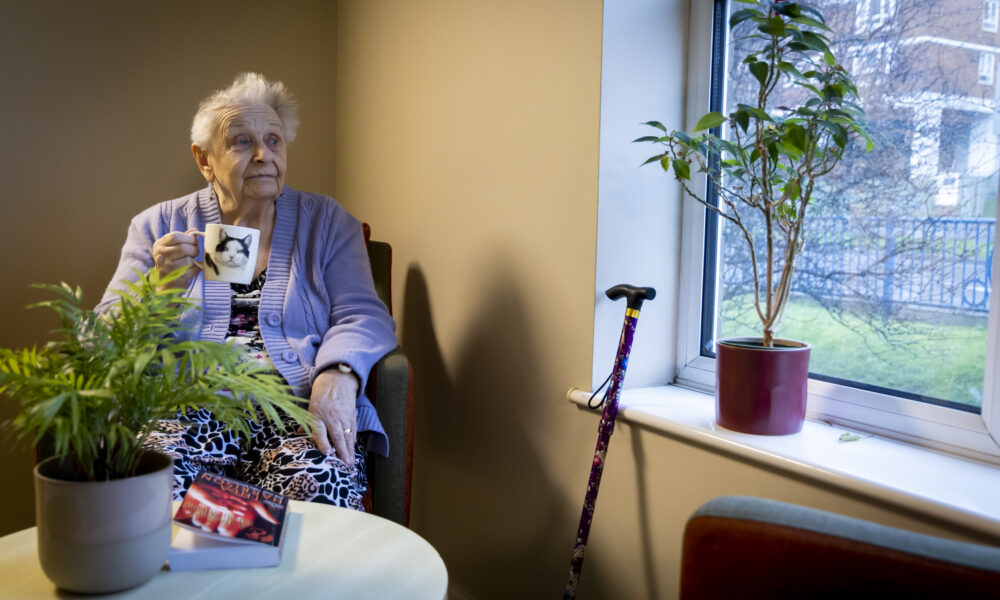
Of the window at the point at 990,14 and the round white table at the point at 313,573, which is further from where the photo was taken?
the window at the point at 990,14

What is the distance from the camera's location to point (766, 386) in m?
1.31

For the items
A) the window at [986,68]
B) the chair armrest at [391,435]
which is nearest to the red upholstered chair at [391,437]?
the chair armrest at [391,435]

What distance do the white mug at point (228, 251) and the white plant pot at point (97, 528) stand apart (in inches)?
20.3

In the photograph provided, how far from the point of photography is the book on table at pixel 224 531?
3.13 ft

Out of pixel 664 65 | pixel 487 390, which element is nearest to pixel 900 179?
pixel 664 65

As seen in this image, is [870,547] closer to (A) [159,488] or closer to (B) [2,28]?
(A) [159,488]

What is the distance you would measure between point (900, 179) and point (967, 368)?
35cm

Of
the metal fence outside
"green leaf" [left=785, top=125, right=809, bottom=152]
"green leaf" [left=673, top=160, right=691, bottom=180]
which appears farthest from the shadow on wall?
"green leaf" [left=785, top=125, right=809, bottom=152]

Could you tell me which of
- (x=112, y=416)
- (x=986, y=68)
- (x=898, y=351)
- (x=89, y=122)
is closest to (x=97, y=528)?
(x=112, y=416)

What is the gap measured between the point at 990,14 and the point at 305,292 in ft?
4.90

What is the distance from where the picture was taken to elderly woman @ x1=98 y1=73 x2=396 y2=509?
153 centimetres

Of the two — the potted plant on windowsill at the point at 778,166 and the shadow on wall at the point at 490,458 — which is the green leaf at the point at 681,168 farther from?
the shadow on wall at the point at 490,458

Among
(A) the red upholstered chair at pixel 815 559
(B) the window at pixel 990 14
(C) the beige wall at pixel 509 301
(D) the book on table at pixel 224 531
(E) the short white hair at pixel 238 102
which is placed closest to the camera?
(A) the red upholstered chair at pixel 815 559

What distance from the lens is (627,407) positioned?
1500mm
